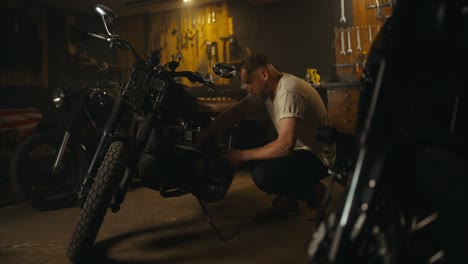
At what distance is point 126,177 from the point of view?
1.74 m

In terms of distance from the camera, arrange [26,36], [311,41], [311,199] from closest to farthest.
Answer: [311,199]
[26,36]
[311,41]

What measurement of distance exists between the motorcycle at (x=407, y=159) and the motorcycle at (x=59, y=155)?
2.30 metres

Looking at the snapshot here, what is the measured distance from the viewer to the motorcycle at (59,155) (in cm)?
269

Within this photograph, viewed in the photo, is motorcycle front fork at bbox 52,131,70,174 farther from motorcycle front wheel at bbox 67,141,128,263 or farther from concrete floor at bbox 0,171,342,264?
motorcycle front wheel at bbox 67,141,128,263

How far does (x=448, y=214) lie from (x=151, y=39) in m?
5.69

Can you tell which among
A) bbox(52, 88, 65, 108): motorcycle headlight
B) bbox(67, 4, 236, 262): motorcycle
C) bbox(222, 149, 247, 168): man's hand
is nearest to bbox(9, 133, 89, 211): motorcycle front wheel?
bbox(52, 88, 65, 108): motorcycle headlight

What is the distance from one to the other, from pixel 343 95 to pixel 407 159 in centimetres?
310

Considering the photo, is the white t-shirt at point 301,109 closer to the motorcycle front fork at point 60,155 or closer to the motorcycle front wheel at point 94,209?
the motorcycle front wheel at point 94,209

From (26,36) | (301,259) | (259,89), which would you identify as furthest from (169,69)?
(26,36)

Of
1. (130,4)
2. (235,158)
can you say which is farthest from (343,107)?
(130,4)

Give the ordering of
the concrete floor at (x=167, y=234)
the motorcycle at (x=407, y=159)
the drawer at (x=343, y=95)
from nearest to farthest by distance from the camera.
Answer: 1. the motorcycle at (x=407, y=159)
2. the concrete floor at (x=167, y=234)
3. the drawer at (x=343, y=95)

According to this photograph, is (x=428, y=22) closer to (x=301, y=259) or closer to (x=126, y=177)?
(x=301, y=259)

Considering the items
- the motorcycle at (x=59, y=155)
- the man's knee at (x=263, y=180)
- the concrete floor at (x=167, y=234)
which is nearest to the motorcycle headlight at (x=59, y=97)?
the motorcycle at (x=59, y=155)

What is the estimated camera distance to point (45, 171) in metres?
2.79
